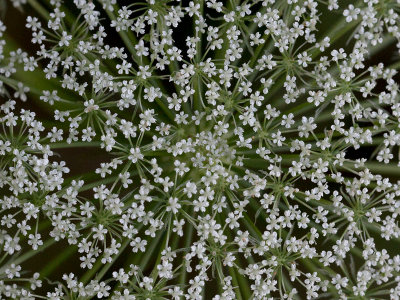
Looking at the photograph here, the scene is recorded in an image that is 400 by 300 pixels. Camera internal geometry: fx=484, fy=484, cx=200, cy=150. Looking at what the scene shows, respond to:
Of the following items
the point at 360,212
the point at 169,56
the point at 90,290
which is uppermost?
the point at 169,56

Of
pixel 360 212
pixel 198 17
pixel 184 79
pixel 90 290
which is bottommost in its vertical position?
pixel 90 290

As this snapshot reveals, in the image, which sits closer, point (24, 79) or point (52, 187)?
point (52, 187)

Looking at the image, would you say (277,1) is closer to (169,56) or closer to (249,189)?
(169,56)

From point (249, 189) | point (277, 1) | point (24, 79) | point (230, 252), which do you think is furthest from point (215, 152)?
point (24, 79)

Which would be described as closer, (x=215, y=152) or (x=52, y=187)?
(x=52, y=187)

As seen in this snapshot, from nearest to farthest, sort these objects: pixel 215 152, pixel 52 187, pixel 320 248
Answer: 1. pixel 52 187
2. pixel 215 152
3. pixel 320 248

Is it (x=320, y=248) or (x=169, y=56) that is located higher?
(x=169, y=56)

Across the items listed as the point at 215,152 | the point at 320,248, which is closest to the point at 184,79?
the point at 215,152

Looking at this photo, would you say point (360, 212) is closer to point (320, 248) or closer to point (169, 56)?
point (320, 248)

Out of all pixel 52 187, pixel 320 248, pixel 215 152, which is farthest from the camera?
pixel 320 248
